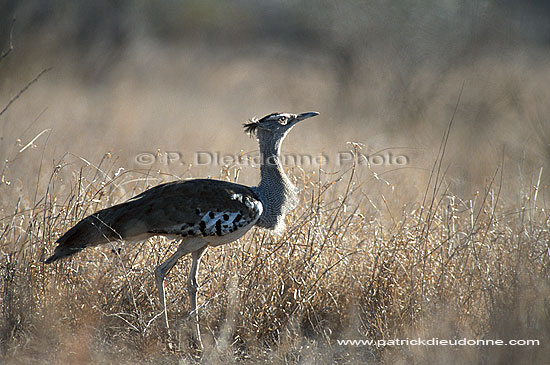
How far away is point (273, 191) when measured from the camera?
3.28 m

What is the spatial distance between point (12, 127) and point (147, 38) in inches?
199

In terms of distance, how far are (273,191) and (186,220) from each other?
49 cm

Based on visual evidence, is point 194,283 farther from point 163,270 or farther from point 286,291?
point 286,291

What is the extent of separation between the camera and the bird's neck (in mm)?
3223

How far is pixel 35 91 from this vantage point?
8844 mm

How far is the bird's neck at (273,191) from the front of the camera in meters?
3.22

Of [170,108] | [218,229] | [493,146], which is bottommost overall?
[218,229]

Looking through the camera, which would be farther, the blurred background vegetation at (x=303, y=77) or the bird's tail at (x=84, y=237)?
the blurred background vegetation at (x=303, y=77)

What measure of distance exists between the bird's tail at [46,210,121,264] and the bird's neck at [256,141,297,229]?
2.35 ft

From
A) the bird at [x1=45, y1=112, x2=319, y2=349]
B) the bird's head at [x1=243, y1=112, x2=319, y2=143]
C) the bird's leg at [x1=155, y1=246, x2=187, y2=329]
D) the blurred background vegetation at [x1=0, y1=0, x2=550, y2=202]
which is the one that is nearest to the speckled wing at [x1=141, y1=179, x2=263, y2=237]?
the bird at [x1=45, y1=112, x2=319, y2=349]

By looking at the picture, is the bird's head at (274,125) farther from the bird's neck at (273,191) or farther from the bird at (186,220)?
the bird at (186,220)

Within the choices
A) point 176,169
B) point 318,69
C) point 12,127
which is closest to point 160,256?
point 176,169

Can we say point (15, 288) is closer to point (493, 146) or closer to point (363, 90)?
point (493, 146)

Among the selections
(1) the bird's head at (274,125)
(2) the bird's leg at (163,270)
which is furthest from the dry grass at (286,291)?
(1) the bird's head at (274,125)
